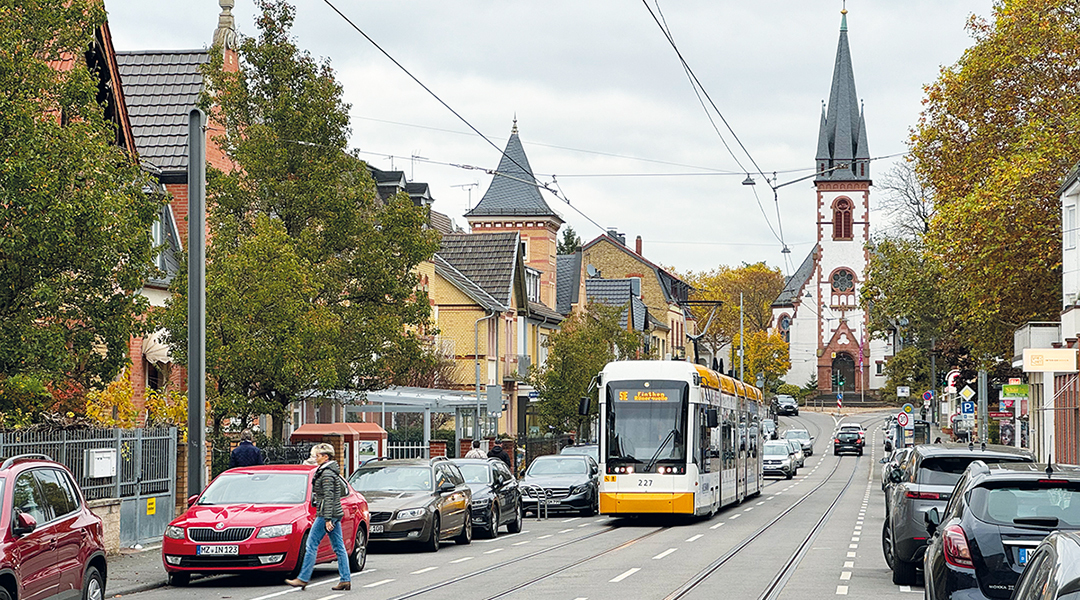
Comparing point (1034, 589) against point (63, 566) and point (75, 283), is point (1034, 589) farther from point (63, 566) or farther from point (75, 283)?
point (75, 283)

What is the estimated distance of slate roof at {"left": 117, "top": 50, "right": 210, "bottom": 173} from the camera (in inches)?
1337


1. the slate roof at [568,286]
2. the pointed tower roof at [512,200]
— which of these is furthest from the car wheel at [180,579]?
the slate roof at [568,286]

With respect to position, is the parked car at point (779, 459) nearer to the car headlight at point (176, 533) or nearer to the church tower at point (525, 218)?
the church tower at point (525, 218)

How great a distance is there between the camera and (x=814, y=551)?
74.8 feet

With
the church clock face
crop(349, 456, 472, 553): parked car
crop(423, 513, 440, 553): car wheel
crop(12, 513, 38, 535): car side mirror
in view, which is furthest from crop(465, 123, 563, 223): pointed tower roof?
the church clock face

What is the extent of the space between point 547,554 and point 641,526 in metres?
7.98

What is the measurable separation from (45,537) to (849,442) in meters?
70.9

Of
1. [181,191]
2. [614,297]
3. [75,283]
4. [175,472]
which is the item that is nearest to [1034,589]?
[75,283]

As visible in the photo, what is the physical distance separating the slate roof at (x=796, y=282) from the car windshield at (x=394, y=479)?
382 feet

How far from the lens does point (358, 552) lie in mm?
19391

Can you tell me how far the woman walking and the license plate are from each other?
689 mm

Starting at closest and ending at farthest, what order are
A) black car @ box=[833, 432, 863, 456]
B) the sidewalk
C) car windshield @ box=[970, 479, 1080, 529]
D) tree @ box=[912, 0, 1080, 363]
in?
1. car windshield @ box=[970, 479, 1080, 529]
2. the sidewalk
3. tree @ box=[912, 0, 1080, 363]
4. black car @ box=[833, 432, 863, 456]

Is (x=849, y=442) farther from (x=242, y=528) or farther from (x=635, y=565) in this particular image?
(x=242, y=528)

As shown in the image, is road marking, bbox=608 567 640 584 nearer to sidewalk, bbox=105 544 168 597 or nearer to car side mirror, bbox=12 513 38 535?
sidewalk, bbox=105 544 168 597
